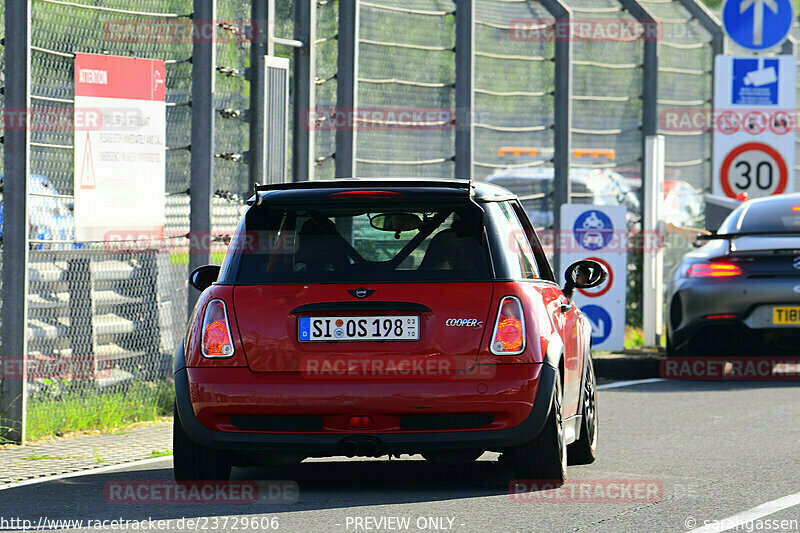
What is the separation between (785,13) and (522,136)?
310cm

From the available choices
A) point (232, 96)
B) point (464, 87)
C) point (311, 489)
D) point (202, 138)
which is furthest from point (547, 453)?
point (464, 87)

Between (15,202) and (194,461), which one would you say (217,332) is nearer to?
(194,461)

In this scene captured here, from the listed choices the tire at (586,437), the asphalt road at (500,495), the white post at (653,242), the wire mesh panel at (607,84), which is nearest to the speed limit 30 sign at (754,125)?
the white post at (653,242)

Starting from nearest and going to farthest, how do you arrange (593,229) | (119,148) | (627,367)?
(119,148), (627,367), (593,229)

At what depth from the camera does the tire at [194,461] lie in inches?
301

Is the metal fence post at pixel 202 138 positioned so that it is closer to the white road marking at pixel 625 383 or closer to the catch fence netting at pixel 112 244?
the catch fence netting at pixel 112 244

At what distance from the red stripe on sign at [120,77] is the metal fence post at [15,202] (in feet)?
2.25

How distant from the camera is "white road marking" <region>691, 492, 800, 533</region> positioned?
21.6 ft

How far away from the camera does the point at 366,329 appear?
7340 millimetres

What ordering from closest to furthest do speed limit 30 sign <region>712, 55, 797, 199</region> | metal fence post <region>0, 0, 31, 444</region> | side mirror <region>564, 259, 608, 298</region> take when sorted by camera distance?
side mirror <region>564, 259, 608, 298</region>, metal fence post <region>0, 0, 31, 444</region>, speed limit 30 sign <region>712, 55, 797, 199</region>

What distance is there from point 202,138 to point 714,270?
15.3 ft

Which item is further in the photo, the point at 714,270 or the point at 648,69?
the point at 648,69

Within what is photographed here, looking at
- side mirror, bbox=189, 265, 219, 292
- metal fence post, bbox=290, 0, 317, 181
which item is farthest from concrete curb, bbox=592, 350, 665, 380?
side mirror, bbox=189, 265, 219, 292

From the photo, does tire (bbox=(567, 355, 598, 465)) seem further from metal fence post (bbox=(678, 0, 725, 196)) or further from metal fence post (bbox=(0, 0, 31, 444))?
metal fence post (bbox=(678, 0, 725, 196))
